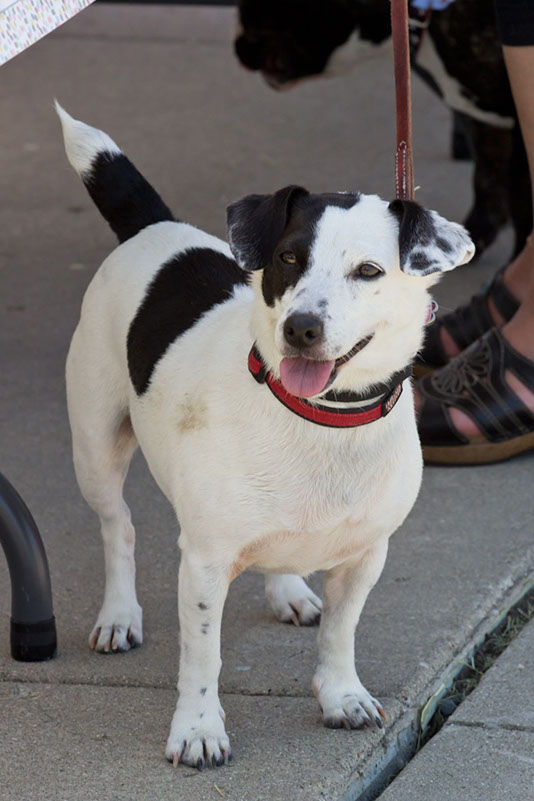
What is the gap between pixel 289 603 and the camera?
2.98 meters

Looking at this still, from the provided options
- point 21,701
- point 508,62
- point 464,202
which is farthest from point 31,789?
point 464,202

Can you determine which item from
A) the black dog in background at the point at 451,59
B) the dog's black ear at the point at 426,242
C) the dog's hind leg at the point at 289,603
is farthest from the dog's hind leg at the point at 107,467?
the black dog in background at the point at 451,59

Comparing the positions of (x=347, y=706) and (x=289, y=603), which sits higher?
(x=347, y=706)

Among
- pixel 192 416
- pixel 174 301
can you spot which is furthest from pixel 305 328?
pixel 174 301

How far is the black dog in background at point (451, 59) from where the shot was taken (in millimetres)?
4953

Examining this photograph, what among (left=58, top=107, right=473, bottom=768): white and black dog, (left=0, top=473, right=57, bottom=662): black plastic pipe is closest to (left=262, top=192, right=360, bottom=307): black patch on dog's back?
(left=58, top=107, right=473, bottom=768): white and black dog

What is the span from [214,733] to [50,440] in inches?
70.5

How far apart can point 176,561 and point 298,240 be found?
131 centimetres

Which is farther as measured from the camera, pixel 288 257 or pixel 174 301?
pixel 174 301

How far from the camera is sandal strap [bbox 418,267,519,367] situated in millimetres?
4270

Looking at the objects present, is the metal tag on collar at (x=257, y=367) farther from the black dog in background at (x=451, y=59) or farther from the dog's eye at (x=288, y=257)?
the black dog in background at (x=451, y=59)

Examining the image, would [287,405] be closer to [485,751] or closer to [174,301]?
[174,301]

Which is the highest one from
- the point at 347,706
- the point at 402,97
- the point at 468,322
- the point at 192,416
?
the point at 402,97

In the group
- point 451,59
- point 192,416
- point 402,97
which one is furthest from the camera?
point 451,59
